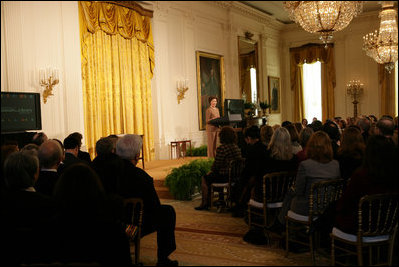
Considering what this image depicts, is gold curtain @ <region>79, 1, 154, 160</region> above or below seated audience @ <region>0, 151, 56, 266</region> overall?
above

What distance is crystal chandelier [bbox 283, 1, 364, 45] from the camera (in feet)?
24.3

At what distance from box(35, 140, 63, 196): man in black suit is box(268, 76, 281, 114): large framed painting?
566 inches

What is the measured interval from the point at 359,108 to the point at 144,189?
1500 cm

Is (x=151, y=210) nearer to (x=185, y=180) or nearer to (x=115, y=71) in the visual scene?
(x=185, y=180)

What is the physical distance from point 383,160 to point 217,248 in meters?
2.15

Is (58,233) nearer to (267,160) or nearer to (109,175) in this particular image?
(109,175)

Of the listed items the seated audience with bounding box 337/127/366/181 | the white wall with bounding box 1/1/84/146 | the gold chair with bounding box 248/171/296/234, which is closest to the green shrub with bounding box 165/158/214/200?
the white wall with bounding box 1/1/84/146

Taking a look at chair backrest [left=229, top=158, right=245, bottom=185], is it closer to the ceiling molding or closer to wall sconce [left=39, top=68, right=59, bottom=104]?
wall sconce [left=39, top=68, right=59, bottom=104]

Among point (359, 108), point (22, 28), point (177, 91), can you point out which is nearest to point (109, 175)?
point (22, 28)

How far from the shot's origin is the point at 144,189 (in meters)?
3.76

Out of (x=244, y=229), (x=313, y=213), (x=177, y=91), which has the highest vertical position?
(x=177, y=91)

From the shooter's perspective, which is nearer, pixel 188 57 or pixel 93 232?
pixel 93 232

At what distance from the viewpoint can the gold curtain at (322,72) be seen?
57.4ft

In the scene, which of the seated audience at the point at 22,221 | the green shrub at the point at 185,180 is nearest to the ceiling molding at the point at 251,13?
the green shrub at the point at 185,180
